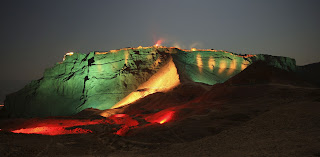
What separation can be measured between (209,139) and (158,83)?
17.4 metres

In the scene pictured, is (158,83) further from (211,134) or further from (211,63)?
(211,134)

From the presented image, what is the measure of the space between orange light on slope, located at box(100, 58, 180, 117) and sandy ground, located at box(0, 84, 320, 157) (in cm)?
1268

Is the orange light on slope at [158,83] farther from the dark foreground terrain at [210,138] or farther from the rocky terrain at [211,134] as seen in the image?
the dark foreground terrain at [210,138]

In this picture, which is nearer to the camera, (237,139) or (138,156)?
(138,156)

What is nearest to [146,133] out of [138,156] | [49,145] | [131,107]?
[138,156]

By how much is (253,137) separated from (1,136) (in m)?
7.46

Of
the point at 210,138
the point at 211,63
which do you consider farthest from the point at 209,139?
the point at 211,63

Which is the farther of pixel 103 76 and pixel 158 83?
pixel 103 76

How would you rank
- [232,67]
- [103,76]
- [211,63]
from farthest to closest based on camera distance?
[232,67] < [211,63] < [103,76]

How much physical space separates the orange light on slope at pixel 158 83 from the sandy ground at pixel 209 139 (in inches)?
499

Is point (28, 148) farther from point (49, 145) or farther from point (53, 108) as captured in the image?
point (53, 108)

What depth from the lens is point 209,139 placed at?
20.1ft

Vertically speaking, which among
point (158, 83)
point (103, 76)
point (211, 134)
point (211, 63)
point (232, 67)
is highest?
point (211, 63)

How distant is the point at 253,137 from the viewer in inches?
220
